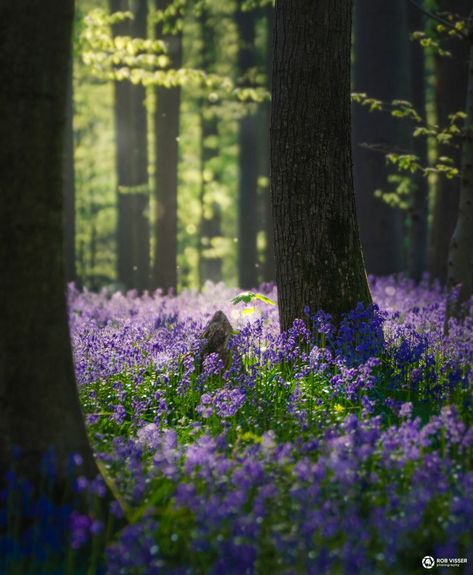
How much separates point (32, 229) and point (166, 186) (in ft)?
42.2

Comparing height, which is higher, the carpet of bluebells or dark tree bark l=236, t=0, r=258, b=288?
dark tree bark l=236, t=0, r=258, b=288

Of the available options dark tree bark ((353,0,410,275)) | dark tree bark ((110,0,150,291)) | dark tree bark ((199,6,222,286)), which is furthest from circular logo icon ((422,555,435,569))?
dark tree bark ((199,6,222,286))

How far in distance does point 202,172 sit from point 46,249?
26.9 meters

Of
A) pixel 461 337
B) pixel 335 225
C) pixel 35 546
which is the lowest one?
pixel 35 546

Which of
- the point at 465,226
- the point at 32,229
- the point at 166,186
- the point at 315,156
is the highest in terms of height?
the point at 166,186

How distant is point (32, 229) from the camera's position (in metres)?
3.77

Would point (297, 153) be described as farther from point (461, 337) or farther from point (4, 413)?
point (4, 413)

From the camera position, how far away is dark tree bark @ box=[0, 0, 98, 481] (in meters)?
3.73

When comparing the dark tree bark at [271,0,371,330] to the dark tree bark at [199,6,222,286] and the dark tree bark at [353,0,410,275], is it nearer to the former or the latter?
the dark tree bark at [353,0,410,275]

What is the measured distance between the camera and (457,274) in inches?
337

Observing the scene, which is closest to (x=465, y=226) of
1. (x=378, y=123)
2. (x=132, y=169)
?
(x=378, y=123)

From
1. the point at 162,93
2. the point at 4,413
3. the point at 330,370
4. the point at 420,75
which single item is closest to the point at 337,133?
the point at 330,370

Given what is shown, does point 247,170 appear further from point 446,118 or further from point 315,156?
point 315,156

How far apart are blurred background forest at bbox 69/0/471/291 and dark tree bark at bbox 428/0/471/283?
0.03 m
